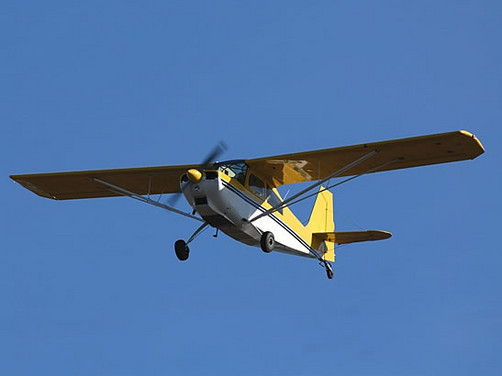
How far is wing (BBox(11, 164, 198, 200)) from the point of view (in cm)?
2439

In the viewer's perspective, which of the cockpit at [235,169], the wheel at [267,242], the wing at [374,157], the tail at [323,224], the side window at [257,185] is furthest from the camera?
the tail at [323,224]

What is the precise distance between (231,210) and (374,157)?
364 centimetres

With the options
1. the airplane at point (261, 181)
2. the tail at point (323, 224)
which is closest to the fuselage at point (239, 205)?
the airplane at point (261, 181)

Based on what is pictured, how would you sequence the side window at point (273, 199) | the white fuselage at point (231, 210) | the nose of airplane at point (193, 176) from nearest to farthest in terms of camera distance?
the nose of airplane at point (193, 176) < the white fuselage at point (231, 210) < the side window at point (273, 199)

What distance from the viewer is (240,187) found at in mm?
22281

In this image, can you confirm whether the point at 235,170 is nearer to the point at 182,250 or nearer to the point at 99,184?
the point at 182,250

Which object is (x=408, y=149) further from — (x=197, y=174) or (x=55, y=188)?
(x=55, y=188)

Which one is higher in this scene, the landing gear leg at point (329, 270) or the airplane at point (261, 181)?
the airplane at point (261, 181)

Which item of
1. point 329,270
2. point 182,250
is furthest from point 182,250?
point 329,270

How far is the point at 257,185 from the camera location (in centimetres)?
2316

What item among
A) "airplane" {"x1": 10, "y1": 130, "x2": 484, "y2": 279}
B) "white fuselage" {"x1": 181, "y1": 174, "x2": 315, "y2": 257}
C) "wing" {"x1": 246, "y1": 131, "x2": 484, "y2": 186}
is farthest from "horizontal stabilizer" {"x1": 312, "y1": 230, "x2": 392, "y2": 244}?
"white fuselage" {"x1": 181, "y1": 174, "x2": 315, "y2": 257}

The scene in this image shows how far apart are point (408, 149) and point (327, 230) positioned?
6.31 metres

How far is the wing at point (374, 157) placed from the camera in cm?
2180

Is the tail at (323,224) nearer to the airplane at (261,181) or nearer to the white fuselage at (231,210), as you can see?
the airplane at (261,181)
